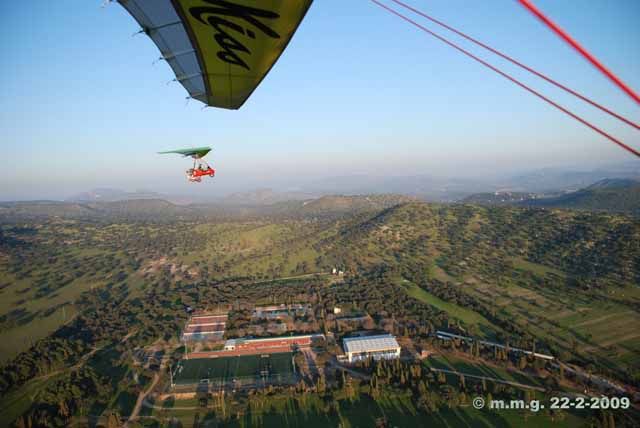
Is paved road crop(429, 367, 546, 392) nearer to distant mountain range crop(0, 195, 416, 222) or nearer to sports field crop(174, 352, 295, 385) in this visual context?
sports field crop(174, 352, 295, 385)

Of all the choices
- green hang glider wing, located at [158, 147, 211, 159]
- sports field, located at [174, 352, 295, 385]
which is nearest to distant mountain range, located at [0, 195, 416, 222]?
sports field, located at [174, 352, 295, 385]

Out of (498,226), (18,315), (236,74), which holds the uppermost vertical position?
(236,74)

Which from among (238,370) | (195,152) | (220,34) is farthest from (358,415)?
(220,34)

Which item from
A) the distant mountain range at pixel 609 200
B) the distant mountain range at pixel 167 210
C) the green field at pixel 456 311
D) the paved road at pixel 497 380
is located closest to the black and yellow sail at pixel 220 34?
the paved road at pixel 497 380

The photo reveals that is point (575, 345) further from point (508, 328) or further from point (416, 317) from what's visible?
point (416, 317)

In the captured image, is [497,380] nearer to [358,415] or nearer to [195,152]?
[358,415]

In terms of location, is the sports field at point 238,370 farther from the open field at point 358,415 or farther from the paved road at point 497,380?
the paved road at point 497,380

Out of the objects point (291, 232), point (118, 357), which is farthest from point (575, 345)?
point (291, 232)
